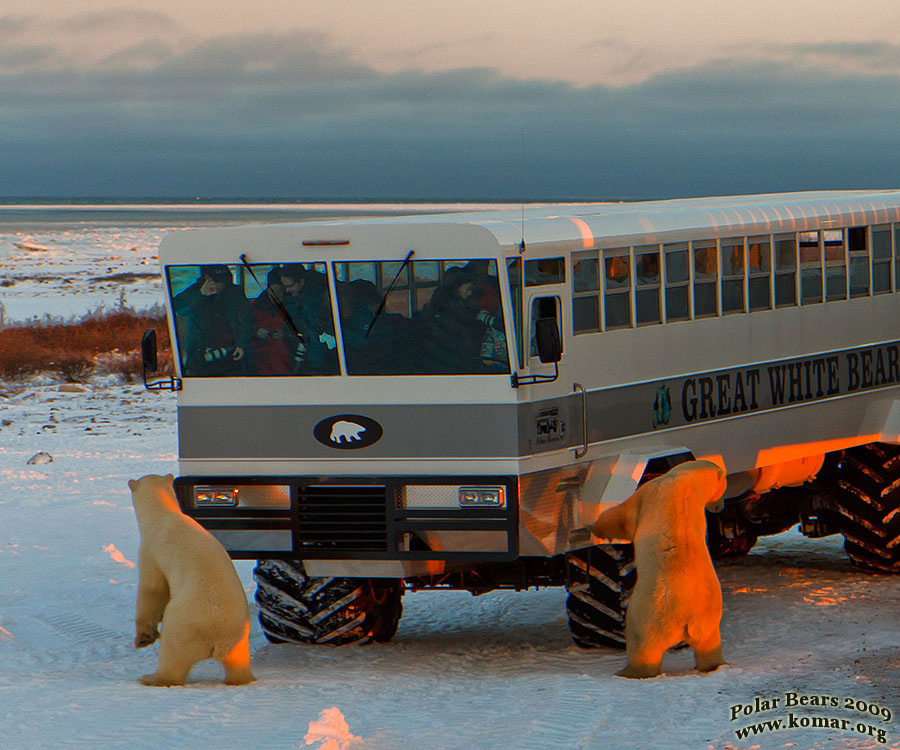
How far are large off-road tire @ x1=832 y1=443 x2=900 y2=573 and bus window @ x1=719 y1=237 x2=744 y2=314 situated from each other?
7.49ft

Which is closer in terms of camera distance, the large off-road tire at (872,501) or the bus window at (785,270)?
the bus window at (785,270)

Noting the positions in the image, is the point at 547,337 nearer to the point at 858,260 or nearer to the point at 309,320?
the point at 309,320

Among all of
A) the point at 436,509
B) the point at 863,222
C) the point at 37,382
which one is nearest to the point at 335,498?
the point at 436,509

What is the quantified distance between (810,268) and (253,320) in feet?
14.7

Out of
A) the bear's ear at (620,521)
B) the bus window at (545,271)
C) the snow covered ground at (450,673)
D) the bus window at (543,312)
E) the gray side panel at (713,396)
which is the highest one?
the bus window at (545,271)

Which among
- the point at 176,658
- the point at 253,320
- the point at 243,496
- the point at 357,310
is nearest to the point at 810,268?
the point at 357,310

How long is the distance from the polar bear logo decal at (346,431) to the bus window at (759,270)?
130 inches

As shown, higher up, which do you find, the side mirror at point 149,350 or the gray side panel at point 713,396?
the side mirror at point 149,350

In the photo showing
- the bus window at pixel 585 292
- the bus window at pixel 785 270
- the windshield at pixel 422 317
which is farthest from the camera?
the bus window at pixel 785 270

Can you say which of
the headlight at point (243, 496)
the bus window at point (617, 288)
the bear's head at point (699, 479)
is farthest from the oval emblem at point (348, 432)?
the bear's head at point (699, 479)

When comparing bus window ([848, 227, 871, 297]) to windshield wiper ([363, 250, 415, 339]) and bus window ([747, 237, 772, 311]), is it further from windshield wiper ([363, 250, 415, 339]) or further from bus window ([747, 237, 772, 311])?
windshield wiper ([363, 250, 415, 339])

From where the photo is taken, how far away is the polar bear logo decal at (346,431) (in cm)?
970

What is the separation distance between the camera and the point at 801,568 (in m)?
13.7

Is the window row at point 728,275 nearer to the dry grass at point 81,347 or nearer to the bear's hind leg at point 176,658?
the bear's hind leg at point 176,658
